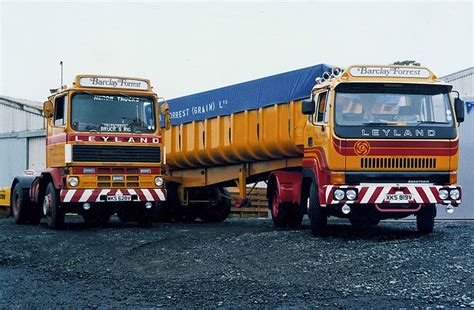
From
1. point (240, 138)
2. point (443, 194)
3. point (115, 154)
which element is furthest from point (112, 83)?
point (443, 194)

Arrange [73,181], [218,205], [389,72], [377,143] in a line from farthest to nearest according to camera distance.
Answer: [218,205] < [73,181] < [389,72] < [377,143]

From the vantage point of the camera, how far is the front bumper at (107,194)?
14469 millimetres

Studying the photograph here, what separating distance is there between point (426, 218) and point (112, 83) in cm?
686

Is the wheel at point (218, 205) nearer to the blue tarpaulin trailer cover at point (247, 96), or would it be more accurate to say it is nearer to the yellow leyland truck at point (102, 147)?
the blue tarpaulin trailer cover at point (247, 96)

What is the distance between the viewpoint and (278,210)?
47.5 feet

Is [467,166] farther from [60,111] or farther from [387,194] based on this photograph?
[60,111]

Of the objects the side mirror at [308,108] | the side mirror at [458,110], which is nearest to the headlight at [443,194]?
the side mirror at [458,110]

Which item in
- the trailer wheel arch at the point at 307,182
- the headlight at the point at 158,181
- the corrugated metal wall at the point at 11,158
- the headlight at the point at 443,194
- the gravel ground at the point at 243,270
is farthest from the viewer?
the corrugated metal wall at the point at 11,158

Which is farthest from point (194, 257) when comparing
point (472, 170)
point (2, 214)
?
point (2, 214)

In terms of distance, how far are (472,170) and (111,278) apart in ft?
44.0

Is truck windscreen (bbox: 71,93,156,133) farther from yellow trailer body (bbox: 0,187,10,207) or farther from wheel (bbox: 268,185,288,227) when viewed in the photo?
yellow trailer body (bbox: 0,187,10,207)

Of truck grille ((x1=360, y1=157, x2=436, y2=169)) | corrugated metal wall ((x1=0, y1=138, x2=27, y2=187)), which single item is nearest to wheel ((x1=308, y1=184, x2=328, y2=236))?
truck grille ((x1=360, y1=157, x2=436, y2=169))

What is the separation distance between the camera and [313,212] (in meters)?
12.0

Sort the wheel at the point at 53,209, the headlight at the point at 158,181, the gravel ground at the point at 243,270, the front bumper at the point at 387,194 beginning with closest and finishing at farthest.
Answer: the gravel ground at the point at 243,270, the front bumper at the point at 387,194, the wheel at the point at 53,209, the headlight at the point at 158,181
